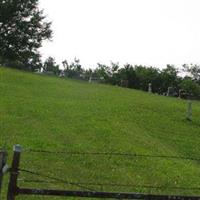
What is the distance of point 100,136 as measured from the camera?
70.6ft

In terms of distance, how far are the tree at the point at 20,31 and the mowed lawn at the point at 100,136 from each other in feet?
126

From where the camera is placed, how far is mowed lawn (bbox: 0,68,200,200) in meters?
15.9

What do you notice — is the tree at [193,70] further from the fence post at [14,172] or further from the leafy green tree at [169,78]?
the fence post at [14,172]

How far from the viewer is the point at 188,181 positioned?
1695 cm

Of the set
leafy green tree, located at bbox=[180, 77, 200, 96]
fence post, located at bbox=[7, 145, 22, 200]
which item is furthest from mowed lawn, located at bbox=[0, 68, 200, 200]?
leafy green tree, located at bbox=[180, 77, 200, 96]

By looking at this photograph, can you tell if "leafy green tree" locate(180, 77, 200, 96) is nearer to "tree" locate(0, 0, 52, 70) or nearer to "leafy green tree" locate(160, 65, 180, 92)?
"leafy green tree" locate(160, 65, 180, 92)

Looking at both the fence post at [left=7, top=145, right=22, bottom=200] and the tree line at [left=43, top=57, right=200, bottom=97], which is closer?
the fence post at [left=7, top=145, right=22, bottom=200]

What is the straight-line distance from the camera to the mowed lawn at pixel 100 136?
52.1 ft

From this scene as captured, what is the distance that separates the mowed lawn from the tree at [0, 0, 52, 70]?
1507 inches

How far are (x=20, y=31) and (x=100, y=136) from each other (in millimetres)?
56054

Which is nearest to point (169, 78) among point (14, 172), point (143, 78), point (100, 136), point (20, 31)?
point (143, 78)

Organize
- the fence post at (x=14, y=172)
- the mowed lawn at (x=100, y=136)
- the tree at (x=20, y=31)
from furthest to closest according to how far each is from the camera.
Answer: the tree at (x=20, y=31) → the mowed lawn at (x=100, y=136) → the fence post at (x=14, y=172)

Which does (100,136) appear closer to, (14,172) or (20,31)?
(14,172)

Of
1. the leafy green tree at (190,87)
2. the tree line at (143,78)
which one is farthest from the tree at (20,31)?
the leafy green tree at (190,87)
